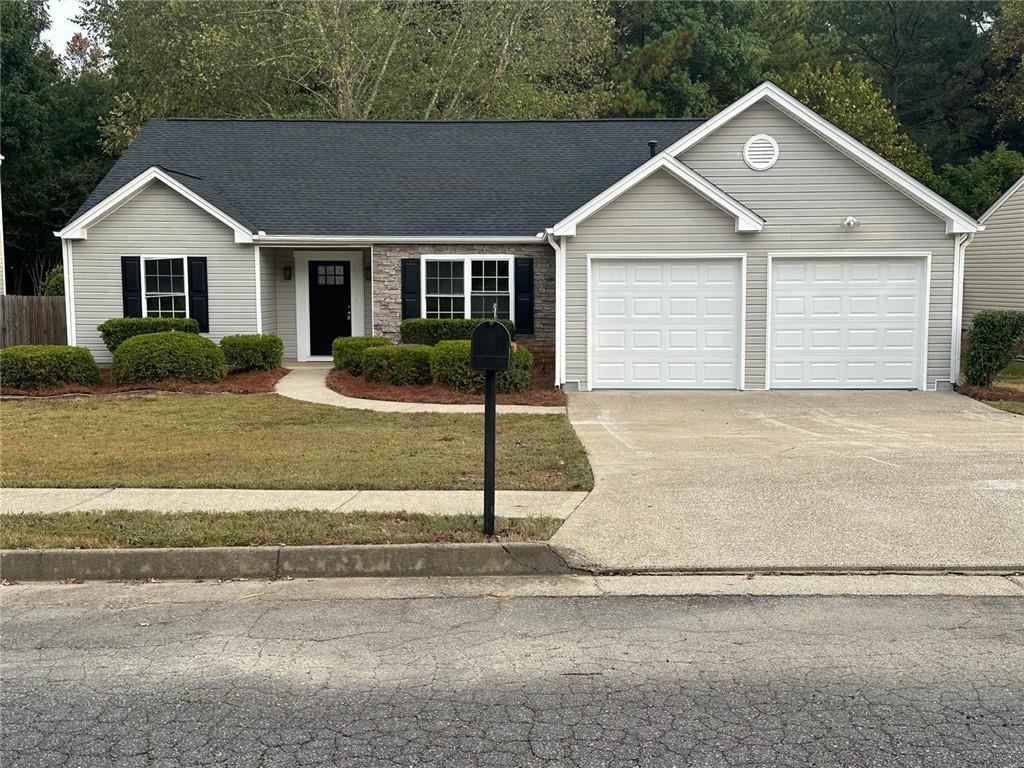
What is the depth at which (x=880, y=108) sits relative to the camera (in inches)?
1256

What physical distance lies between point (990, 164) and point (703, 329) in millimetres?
22373

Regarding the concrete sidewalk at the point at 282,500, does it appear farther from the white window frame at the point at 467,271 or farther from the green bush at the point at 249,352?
the white window frame at the point at 467,271

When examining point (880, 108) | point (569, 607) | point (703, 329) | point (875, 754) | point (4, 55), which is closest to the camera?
point (875, 754)

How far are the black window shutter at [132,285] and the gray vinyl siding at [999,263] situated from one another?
18599 millimetres

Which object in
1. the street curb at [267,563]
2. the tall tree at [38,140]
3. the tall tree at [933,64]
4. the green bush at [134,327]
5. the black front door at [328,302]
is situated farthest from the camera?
the tall tree at [933,64]

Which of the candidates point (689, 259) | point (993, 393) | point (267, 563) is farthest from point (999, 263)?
point (267, 563)

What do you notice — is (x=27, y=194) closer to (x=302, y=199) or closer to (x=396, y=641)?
(x=302, y=199)

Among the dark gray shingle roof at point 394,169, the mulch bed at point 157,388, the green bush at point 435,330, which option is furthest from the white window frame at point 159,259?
the green bush at point 435,330

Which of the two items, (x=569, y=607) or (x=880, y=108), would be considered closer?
(x=569, y=607)

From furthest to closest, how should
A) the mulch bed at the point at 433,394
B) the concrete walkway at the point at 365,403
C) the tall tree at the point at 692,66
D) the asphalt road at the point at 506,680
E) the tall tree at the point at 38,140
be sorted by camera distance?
the tall tree at the point at 692,66 < the tall tree at the point at 38,140 < the mulch bed at the point at 433,394 < the concrete walkway at the point at 365,403 < the asphalt road at the point at 506,680

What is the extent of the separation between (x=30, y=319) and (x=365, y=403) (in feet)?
37.6

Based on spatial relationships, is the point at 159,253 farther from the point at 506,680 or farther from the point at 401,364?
the point at 506,680

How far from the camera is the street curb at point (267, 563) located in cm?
680

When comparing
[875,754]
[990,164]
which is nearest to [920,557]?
[875,754]
